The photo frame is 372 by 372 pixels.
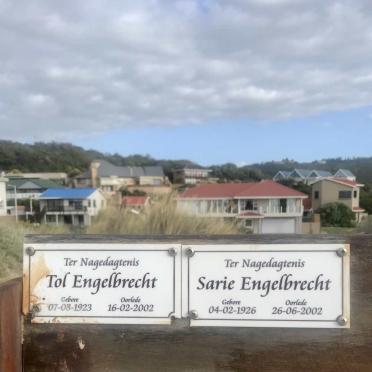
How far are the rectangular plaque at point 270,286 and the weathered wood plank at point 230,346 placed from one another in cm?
4

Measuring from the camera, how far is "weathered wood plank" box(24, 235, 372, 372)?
2.07m

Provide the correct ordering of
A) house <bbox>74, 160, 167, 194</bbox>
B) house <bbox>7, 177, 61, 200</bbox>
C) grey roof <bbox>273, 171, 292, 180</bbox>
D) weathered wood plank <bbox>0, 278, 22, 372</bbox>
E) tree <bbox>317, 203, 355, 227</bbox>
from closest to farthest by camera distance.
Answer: weathered wood plank <bbox>0, 278, 22, 372</bbox> < tree <bbox>317, 203, 355, 227</bbox> < grey roof <bbox>273, 171, 292, 180</bbox> < house <bbox>7, 177, 61, 200</bbox> < house <bbox>74, 160, 167, 194</bbox>

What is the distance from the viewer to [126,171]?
104m

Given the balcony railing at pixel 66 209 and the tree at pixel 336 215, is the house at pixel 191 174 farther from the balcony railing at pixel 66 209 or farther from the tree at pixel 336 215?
the tree at pixel 336 215

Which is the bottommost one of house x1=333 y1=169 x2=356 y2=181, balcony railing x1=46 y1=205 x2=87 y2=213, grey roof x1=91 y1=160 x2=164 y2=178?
balcony railing x1=46 y1=205 x2=87 y2=213

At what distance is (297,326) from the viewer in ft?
6.82

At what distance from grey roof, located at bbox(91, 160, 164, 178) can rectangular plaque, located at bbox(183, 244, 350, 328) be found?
94.5 metres

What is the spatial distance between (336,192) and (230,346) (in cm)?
5093

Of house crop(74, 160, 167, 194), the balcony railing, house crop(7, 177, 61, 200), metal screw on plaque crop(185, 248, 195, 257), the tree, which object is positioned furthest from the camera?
house crop(74, 160, 167, 194)

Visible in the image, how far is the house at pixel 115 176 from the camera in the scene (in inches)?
3529

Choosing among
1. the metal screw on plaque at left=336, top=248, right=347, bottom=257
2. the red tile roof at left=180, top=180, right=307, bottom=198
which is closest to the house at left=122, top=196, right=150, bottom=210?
the metal screw on plaque at left=336, top=248, right=347, bottom=257

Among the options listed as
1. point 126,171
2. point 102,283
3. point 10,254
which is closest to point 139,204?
point 10,254

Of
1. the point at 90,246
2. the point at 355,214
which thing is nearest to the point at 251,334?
the point at 90,246

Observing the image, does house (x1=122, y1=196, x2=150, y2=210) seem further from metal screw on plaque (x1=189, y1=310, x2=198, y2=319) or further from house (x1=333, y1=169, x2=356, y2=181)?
house (x1=333, y1=169, x2=356, y2=181)
